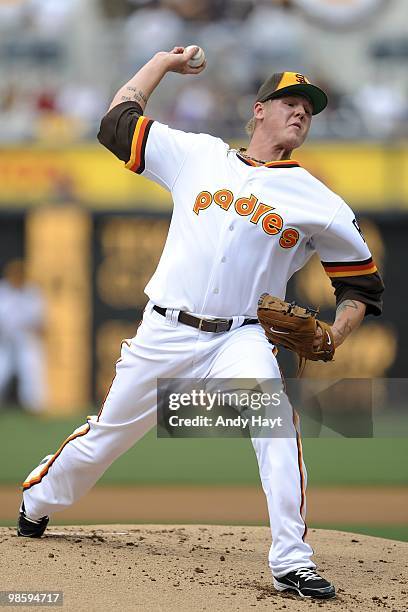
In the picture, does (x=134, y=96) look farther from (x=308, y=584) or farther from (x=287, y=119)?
(x=308, y=584)

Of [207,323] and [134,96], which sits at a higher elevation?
[134,96]

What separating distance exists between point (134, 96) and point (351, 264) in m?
1.02

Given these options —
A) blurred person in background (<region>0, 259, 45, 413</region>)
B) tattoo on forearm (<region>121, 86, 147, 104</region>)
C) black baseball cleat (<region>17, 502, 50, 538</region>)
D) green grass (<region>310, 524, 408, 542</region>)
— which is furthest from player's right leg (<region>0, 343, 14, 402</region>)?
tattoo on forearm (<region>121, 86, 147, 104</region>)

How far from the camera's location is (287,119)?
3895mm

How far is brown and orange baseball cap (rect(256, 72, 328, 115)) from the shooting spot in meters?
3.88

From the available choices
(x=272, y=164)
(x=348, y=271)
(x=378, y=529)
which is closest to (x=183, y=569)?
(x=348, y=271)

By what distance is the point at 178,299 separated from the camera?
3822 mm

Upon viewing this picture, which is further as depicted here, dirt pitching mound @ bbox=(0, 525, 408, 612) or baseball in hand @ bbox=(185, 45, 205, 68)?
baseball in hand @ bbox=(185, 45, 205, 68)

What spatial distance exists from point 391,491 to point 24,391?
5.99m

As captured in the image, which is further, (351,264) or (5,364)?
(5,364)

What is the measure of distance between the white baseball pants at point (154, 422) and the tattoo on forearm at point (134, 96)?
78cm

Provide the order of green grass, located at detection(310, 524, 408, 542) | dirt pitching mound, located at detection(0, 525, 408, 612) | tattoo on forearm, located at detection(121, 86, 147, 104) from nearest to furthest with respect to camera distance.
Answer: dirt pitching mound, located at detection(0, 525, 408, 612), tattoo on forearm, located at detection(121, 86, 147, 104), green grass, located at detection(310, 524, 408, 542)

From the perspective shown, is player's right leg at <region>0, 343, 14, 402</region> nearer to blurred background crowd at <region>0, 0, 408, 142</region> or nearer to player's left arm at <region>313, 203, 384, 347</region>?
blurred background crowd at <region>0, 0, 408, 142</region>

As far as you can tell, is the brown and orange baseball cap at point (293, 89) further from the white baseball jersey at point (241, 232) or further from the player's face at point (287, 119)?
the white baseball jersey at point (241, 232)
